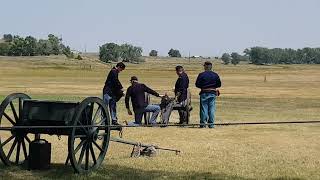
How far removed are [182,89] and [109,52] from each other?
563 ft

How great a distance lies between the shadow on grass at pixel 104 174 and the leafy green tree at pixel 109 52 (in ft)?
570

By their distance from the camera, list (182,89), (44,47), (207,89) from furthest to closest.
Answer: (44,47)
(182,89)
(207,89)

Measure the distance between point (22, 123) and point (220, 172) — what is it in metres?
3.11

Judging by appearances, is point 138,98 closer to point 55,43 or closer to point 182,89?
point 182,89

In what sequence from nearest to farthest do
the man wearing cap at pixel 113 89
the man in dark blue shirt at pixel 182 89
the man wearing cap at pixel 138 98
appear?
the man wearing cap at pixel 138 98
the man wearing cap at pixel 113 89
the man in dark blue shirt at pixel 182 89

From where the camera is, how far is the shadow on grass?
8.97 metres

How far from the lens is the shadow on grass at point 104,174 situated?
8.97 meters

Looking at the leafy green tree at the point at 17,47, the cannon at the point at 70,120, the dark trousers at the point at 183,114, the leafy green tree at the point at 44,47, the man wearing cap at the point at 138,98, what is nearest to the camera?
the cannon at the point at 70,120

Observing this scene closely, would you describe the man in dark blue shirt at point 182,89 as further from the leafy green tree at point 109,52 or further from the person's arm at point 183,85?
the leafy green tree at point 109,52

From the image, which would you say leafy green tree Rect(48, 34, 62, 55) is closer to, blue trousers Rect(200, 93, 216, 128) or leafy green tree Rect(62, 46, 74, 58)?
leafy green tree Rect(62, 46, 74, 58)

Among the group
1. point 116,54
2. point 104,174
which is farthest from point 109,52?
point 104,174

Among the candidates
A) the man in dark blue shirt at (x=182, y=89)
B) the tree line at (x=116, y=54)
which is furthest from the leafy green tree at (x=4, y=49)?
the man in dark blue shirt at (x=182, y=89)

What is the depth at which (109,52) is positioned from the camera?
616ft

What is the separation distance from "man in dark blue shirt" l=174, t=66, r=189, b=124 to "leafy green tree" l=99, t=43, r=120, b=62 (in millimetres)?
165607
